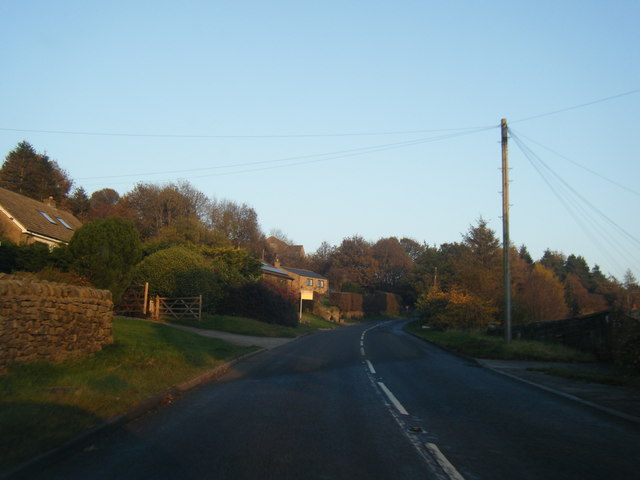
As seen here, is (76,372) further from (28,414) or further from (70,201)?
(70,201)

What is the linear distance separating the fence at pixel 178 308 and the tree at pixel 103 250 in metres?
8.74

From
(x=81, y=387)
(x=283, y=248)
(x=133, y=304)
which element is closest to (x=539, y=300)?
(x=133, y=304)

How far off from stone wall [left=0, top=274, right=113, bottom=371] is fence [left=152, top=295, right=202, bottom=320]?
16404mm

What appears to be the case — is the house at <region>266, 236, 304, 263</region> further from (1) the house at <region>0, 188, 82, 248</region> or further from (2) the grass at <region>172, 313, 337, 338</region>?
(2) the grass at <region>172, 313, 337, 338</region>

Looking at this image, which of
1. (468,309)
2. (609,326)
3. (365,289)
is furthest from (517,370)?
(365,289)

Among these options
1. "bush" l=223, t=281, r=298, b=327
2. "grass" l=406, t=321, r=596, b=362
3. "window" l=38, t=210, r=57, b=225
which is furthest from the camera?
"window" l=38, t=210, r=57, b=225

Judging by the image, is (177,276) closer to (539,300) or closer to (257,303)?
(257,303)

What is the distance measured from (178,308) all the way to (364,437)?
2446 cm

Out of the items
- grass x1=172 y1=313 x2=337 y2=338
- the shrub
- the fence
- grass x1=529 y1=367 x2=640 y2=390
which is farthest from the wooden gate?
grass x1=529 y1=367 x2=640 y2=390

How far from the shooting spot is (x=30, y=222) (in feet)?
107

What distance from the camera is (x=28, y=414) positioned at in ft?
22.6

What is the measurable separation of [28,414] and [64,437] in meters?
0.95

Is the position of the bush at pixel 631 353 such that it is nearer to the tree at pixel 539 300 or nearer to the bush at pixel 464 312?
the bush at pixel 464 312

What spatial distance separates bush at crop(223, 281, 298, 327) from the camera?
34625 millimetres
